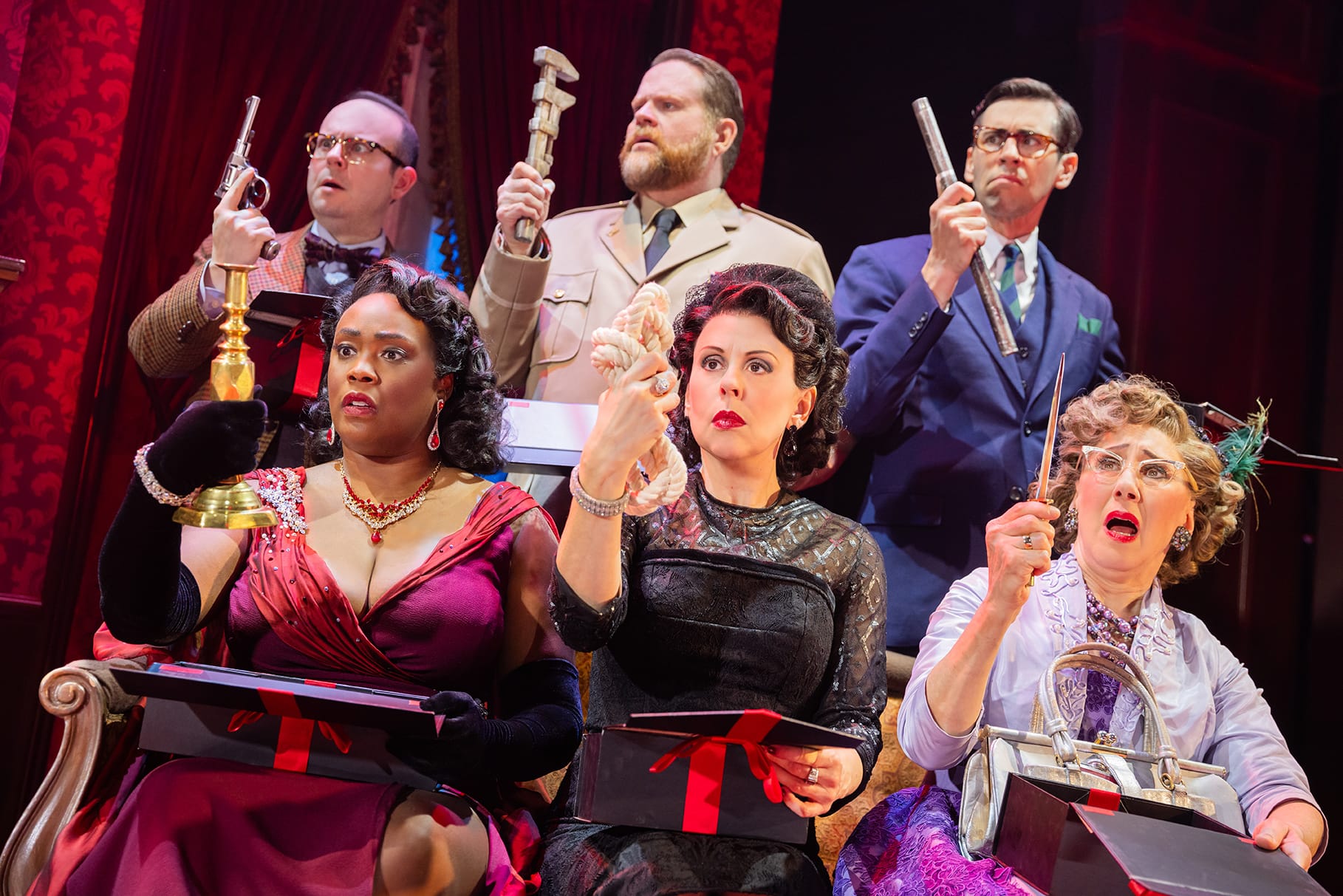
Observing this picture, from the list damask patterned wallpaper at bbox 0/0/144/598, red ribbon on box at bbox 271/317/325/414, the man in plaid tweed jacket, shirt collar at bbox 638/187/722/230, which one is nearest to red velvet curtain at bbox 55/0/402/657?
damask patterned wallpaper at bbox 0/0/144/598

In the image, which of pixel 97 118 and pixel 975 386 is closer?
pixel 975 386

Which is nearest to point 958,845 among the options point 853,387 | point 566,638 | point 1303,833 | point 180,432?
point 1303,833

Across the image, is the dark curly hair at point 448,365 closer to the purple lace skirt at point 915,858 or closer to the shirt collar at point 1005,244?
the purple lace skirt at point 915,858

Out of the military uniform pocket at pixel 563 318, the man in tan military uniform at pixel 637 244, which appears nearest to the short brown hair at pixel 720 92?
the man in tan military uniform at pixel 637 244

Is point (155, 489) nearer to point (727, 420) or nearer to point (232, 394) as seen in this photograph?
point (232, 394)

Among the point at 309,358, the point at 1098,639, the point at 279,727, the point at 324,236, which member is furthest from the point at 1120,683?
the point at 324,236

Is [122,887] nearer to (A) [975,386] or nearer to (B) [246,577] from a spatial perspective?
(B) [246,577]

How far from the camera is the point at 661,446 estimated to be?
2.00m

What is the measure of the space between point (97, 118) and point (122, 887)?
248cm

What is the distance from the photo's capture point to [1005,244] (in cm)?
335

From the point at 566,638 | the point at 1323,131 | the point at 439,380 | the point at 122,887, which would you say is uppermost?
the point at 1323,131

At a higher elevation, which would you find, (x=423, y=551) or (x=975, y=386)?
(x=975, y=386)

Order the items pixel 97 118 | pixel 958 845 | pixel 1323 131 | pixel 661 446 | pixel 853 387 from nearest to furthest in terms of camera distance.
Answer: pixel 661 446 → pixel 958 845 → pixel 853 387 → pixel 97 118 → pixel 1323 131

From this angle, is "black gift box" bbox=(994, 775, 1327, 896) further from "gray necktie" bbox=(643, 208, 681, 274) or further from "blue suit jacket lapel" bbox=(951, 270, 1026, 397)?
"gray necktie" bbox=(643, 208, 681, 274)
